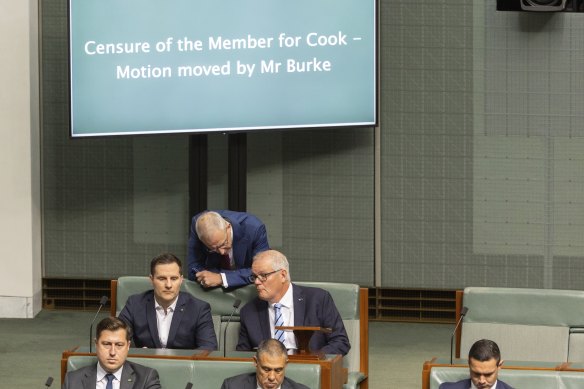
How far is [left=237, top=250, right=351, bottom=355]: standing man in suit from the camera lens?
6.09 m

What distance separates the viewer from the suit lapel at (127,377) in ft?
17.9

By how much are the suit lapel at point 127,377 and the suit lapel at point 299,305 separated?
101 centimetres

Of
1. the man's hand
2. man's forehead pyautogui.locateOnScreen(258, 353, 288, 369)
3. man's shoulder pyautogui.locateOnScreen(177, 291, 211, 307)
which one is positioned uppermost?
the man's hand

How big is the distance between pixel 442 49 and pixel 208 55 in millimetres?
1842

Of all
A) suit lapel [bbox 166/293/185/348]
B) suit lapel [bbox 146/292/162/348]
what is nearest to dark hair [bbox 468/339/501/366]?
suit lapel [bbox 166/293/185/348]

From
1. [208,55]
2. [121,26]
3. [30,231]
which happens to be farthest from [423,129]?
[30,231]

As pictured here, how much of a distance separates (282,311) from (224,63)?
2880mm

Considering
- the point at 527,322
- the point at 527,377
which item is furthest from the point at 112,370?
the point at 527,322

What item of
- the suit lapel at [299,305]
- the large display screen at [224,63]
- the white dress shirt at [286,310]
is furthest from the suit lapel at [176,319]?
the large display screen at [224,63]

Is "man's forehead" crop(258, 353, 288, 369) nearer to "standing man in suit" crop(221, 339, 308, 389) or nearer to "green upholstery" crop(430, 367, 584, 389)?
"standing man in suit" crop(221, 339, 308, 389)

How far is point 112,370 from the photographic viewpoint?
552 centimetres

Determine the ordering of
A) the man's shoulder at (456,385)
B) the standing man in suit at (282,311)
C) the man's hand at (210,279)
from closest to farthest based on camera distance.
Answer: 1. the man's shoulder at (456,385)
2. the standing man in suit at (282,311)
3. the man's hand at (210,279)

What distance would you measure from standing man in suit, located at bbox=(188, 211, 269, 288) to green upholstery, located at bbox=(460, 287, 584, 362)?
1.24 meters

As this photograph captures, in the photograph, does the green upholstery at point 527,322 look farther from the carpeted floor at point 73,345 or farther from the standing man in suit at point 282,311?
the carpeted floor at point 73,345
